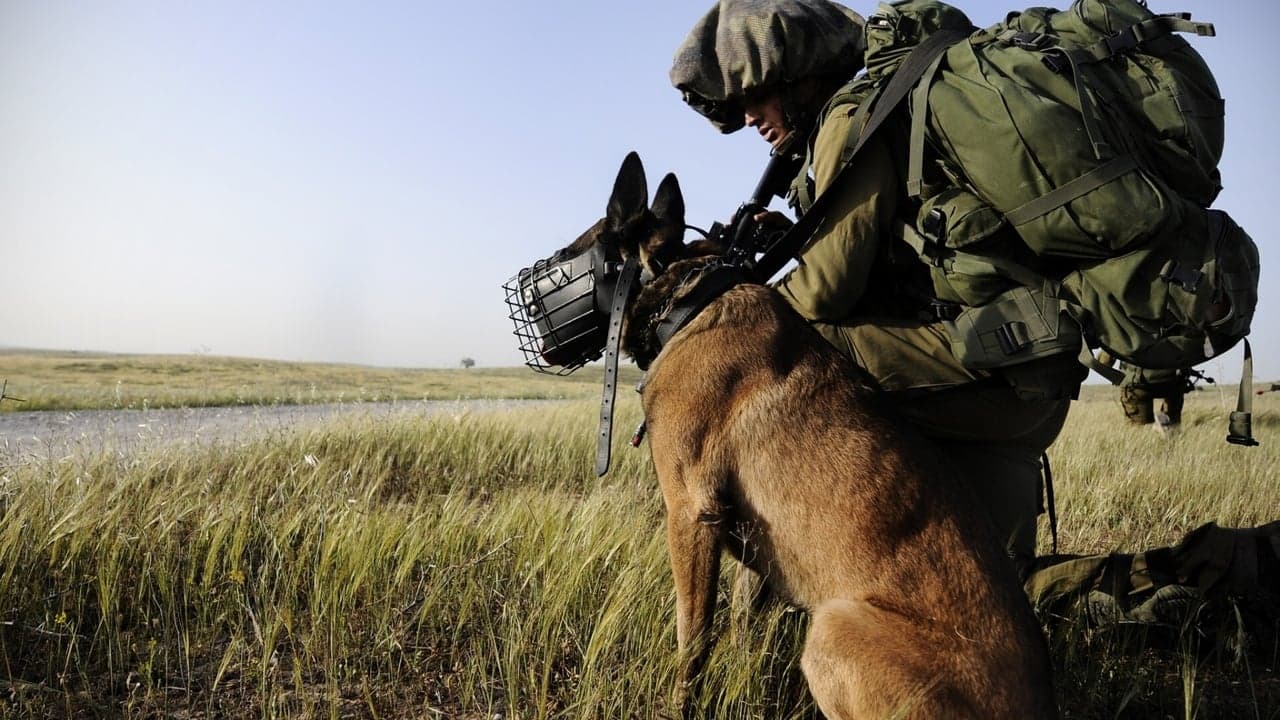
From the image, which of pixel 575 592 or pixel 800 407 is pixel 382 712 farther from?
pixel 800 407

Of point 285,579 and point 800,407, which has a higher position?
point 800,407

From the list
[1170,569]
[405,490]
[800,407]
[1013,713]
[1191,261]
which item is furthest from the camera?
[405,490]

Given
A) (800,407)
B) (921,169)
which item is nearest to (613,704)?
(800,407)

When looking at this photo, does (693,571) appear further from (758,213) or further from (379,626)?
(758,213)

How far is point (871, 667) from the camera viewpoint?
1831 mm

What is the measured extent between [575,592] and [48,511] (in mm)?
2311

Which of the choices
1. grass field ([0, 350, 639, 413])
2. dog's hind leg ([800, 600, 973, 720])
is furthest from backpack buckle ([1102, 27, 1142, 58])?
grass field ([0, 350, 639, 413])

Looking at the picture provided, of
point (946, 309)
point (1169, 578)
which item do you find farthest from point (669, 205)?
point (1169, 578)

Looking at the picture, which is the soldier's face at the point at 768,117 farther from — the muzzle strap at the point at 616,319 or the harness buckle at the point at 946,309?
the harness buckle at the point at 946,309

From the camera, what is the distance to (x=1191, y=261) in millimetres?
2156

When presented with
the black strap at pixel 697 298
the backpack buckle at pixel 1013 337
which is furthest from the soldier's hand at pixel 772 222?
the backpack buckle at pixel 1013 337

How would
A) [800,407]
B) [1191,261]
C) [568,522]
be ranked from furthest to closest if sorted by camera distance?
[568,522], [800,407], [1191,261]

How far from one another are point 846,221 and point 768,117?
3.03ft

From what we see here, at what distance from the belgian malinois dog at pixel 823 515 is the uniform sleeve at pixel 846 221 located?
8.4 inches
